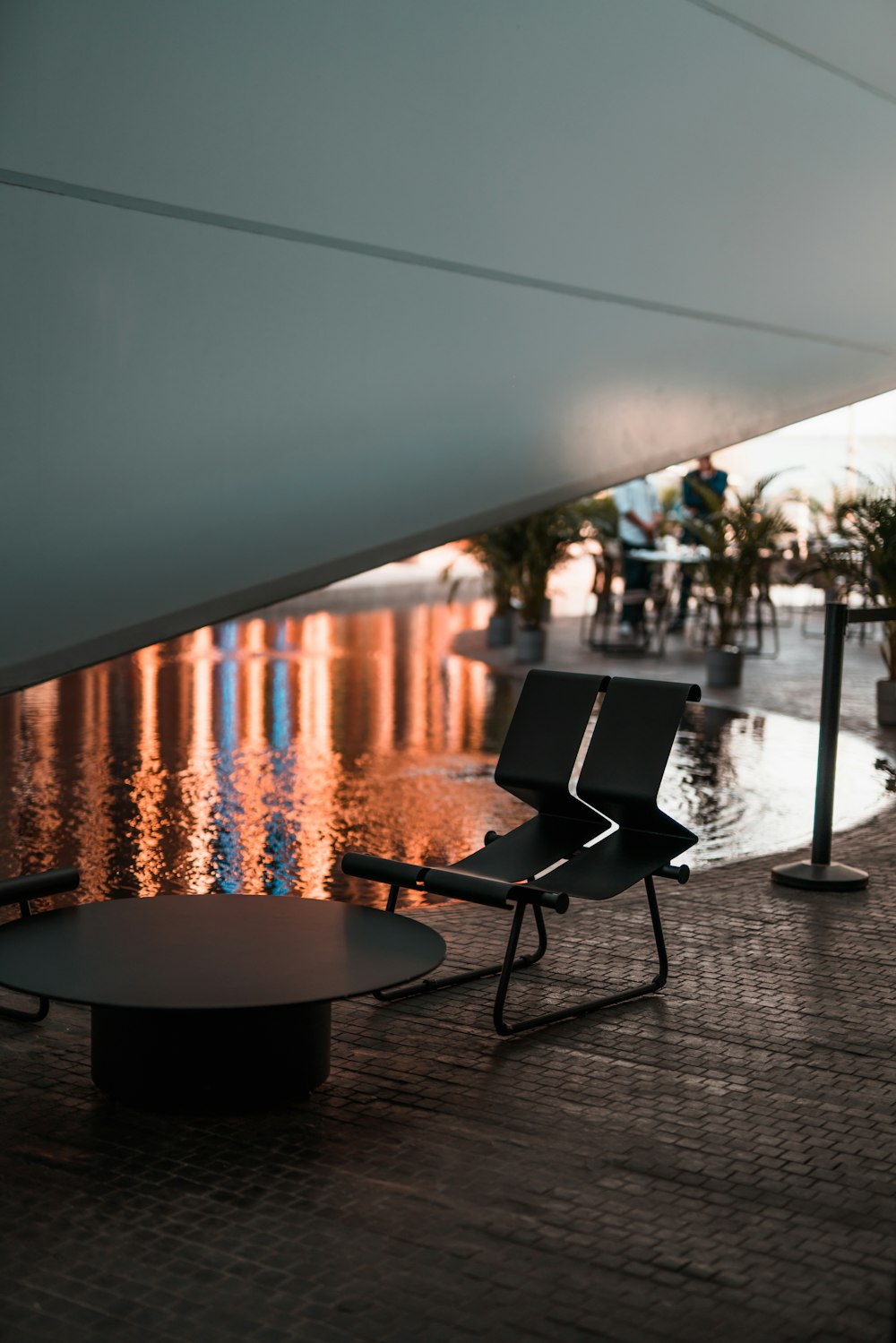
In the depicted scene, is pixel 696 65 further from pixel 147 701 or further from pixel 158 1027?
pixel 147 701

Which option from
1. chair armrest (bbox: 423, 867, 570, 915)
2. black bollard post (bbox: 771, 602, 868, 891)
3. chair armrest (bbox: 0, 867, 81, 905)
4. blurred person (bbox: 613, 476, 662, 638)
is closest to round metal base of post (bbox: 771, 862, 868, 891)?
black bollard post (bbox: 771, 602, 868, 891)

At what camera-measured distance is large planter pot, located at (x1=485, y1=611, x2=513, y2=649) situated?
1600 cm

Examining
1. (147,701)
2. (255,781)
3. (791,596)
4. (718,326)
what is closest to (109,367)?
(718,326)

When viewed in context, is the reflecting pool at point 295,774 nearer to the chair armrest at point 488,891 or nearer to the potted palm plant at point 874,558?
the potted palm plant at point 874,558

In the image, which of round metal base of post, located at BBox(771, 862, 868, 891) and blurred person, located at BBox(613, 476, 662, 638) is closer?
round metal base of post, located at BBox(771, 862, 868, 891)

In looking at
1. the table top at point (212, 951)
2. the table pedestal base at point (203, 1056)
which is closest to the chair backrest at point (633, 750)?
the table top at point (212, 951)

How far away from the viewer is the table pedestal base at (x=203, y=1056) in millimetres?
3695

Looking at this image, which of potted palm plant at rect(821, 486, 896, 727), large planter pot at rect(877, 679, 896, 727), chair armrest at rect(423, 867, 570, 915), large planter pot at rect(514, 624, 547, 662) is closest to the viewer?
chair armrest at rect(423, 867, 570, 915)

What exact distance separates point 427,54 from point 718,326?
6.86 feet

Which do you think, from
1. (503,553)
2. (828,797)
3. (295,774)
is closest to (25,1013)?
(828,797)

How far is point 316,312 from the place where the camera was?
5188 mm

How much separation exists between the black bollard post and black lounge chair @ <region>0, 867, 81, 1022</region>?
121 inches

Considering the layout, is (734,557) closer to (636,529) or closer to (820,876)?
(636,529)

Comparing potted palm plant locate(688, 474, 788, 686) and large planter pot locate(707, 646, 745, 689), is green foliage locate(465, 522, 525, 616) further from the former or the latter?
large planter pot locate(707, 646, 745, 689)
